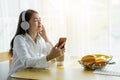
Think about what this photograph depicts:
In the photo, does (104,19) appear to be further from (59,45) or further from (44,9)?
(59,45)

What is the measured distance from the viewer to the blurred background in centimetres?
245

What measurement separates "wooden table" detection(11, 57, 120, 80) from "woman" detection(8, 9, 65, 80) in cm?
7

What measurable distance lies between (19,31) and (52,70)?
52 centimetres

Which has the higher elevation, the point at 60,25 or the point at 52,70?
the point at 60,25

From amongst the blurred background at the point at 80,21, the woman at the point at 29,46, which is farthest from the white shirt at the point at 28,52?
the blurred background at the point at 80,21

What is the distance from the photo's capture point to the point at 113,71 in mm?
1320

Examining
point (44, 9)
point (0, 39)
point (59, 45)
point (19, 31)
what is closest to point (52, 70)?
point (59, 45)

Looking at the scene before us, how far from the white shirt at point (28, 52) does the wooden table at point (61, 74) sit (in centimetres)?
6

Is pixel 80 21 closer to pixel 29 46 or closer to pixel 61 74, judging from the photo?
pixel 29 46

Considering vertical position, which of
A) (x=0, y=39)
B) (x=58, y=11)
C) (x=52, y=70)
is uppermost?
(x=58, y=11)

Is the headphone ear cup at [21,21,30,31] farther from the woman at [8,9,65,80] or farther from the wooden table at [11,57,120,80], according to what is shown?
the wooden table at [11,57,120,80]

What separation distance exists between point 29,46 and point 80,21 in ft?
3.85

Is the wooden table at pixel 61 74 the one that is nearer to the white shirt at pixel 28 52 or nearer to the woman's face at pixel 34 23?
the white shirt at pixel 28 52

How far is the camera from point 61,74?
1296 millimetres
